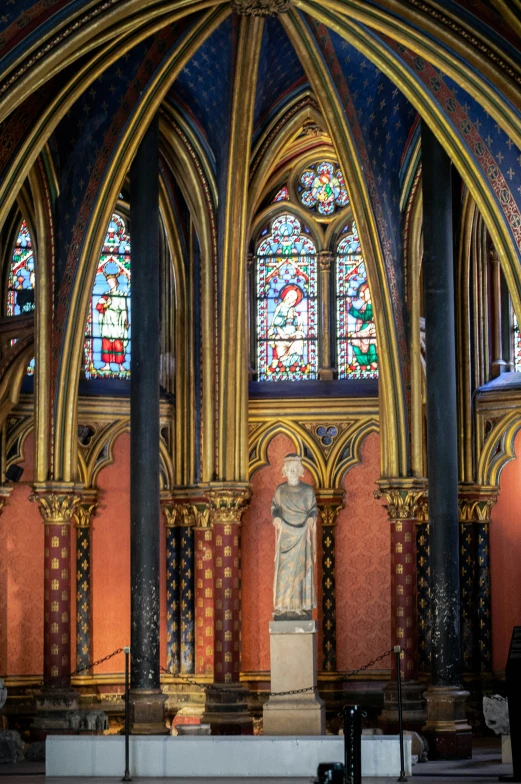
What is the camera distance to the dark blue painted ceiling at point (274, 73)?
25031 mm

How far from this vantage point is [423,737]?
74.4ft

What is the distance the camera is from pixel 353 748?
1395 centimetres

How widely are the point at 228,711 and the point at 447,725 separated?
421 cm

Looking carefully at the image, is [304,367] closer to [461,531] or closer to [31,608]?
[461,531]

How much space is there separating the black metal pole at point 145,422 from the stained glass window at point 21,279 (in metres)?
4.13

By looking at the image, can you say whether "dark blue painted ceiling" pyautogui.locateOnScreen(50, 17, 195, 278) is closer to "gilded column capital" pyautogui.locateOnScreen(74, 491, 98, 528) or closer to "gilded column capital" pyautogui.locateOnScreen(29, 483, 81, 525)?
"gilded column capital" pyautogui.locateOnScreen(29, 483, 81, 525)

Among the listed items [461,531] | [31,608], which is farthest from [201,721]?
[461,531]

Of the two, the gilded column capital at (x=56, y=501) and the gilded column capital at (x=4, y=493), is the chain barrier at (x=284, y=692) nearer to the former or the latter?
the gilded column capital at (x=56, y=501)

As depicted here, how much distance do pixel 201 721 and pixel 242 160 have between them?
844 cm

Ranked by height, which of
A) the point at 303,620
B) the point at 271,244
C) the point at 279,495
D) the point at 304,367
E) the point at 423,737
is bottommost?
the point at 423,737

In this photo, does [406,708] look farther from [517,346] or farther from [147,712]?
[517,346]

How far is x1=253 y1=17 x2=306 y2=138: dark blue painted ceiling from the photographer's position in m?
25.0

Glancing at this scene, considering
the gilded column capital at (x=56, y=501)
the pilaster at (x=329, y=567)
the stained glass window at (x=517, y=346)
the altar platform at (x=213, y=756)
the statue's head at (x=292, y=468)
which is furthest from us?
the stained glass window at (x=517, y=346)

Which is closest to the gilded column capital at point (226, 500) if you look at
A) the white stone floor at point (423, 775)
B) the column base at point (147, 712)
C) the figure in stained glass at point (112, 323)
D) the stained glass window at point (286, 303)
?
the stained glass window at point (286, 303)
